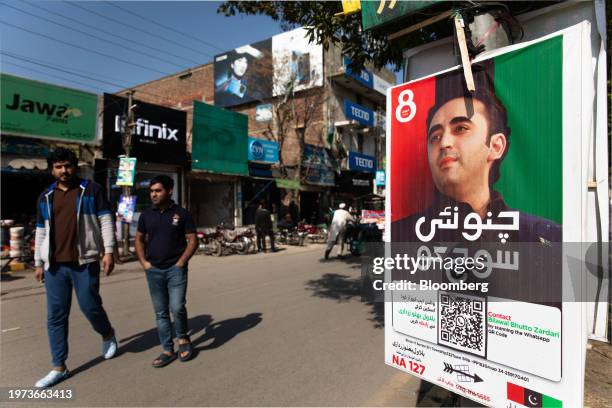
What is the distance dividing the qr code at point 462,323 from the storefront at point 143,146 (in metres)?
12.6

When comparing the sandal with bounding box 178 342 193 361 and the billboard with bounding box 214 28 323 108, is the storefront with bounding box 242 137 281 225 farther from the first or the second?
the sandal with bounding box 178 342 193 361

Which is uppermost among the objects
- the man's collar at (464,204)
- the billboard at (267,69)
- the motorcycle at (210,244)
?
the billboard at (267,69)

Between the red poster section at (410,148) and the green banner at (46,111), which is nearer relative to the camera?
the red poster section at (410,148)

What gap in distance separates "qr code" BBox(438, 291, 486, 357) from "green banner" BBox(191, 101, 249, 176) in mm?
14909

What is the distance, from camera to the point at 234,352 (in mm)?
4113

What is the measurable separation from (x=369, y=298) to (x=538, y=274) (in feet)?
16.1

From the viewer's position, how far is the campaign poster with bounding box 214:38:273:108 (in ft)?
81.2

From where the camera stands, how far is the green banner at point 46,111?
35.8 feet

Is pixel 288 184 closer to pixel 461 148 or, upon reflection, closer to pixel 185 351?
pixel 185 351

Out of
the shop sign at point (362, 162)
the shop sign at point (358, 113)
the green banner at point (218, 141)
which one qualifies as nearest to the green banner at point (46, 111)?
the green banner at point (218, 141)

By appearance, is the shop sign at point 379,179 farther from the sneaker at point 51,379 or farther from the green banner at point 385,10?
the green banner at point 385,10

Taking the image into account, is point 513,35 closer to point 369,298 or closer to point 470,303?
point 470,303

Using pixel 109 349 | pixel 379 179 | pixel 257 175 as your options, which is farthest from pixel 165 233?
pixel 379 179

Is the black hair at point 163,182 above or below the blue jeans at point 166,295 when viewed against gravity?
above
